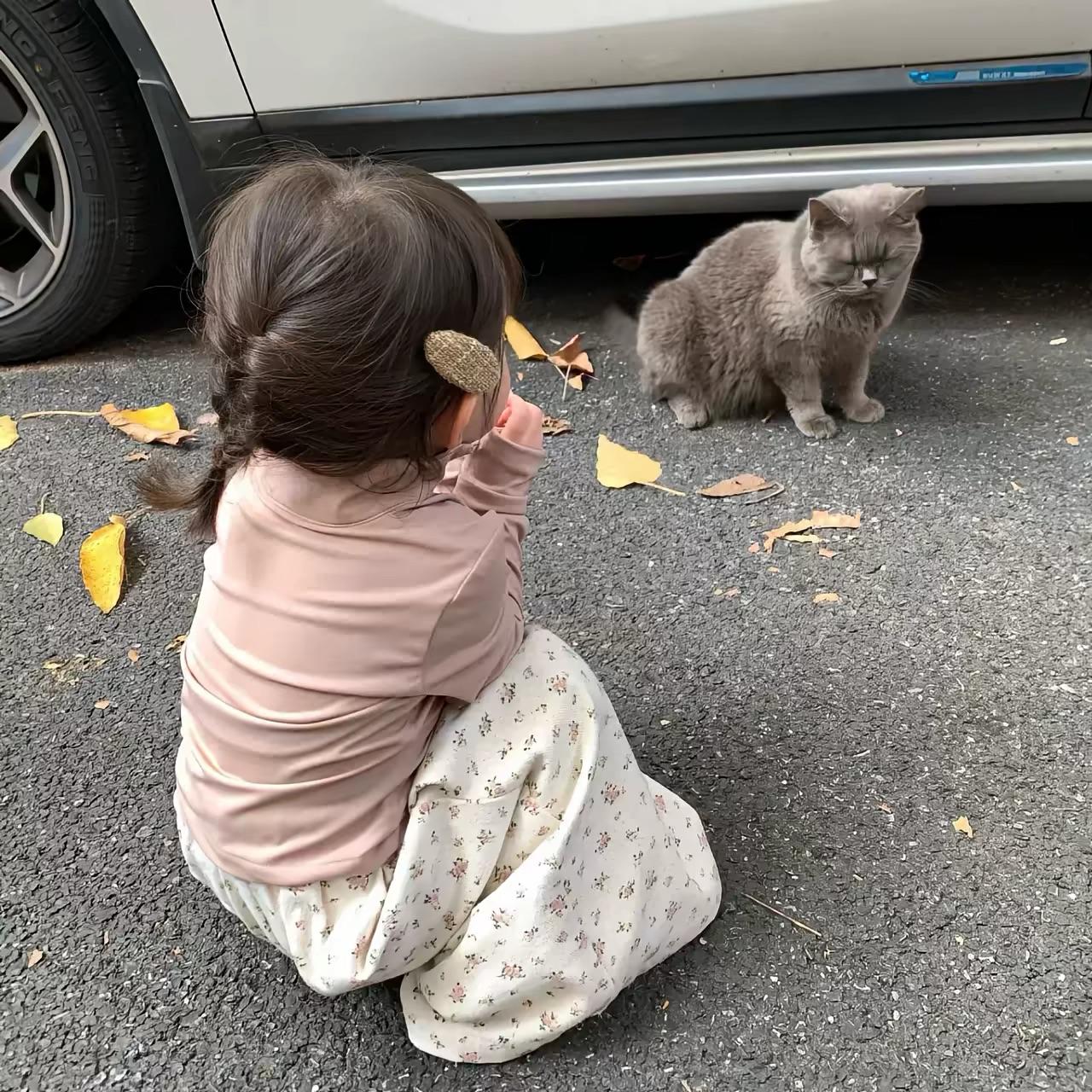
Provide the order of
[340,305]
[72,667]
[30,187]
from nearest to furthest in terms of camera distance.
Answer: [340,305]
[72,667]
[30,187]

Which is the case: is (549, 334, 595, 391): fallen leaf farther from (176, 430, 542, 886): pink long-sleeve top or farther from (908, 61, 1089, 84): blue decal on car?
(176, 430, 542, 886): pink long-sleeve top

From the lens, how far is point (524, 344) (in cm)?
269

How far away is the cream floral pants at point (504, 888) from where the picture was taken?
1.07 meters

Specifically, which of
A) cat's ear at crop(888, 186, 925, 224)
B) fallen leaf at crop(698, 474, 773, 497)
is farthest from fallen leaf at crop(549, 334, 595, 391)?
cat's ear at crop(888, 186, 925, 224)

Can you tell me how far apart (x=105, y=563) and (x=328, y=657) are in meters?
1.30

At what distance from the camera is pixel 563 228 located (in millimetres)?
3283

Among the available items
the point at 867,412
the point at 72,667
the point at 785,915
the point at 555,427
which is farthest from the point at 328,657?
the point at 867,412

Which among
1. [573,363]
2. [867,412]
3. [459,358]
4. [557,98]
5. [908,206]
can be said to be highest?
[459,358]

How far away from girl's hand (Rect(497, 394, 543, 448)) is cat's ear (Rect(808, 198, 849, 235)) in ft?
3.59

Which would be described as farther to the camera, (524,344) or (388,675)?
(524,344)

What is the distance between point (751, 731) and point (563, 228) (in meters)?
2.26

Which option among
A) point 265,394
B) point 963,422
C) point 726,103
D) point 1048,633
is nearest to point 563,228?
point 726,103

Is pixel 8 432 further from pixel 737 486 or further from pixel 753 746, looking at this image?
pixel 753 746

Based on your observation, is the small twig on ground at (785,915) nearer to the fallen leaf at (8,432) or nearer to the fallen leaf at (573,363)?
the fallen leaf at (573,363)
